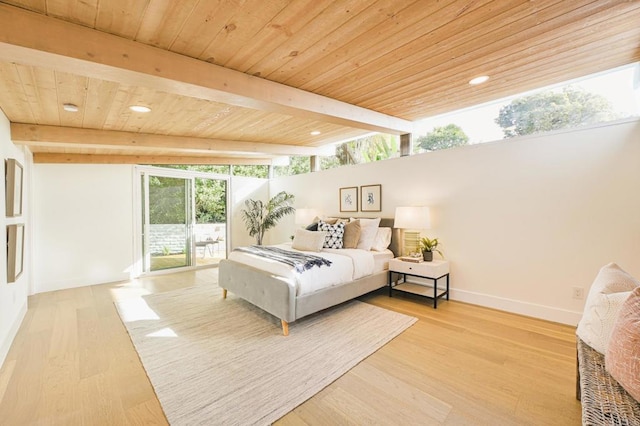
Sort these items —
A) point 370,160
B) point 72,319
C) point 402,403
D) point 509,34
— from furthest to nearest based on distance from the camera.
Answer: point 370,160 → point 72,319 → point 509,34 → point 402,403

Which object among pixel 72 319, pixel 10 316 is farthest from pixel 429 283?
pixel 10 316

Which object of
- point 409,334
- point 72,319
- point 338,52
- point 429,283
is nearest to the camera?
point 338,52

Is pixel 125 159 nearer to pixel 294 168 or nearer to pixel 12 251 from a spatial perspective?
pixel 12 251

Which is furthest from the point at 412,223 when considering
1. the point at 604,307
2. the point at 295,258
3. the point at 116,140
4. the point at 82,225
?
the point at 82,225

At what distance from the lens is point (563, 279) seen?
9.52 ft

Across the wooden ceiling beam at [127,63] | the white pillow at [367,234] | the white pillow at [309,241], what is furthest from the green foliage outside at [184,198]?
the wooden ceiling beam at [127,63]

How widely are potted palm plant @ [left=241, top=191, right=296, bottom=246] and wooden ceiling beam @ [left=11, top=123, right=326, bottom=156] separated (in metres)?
1.60

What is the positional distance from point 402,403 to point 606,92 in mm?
3613

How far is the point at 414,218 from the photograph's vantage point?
369cm

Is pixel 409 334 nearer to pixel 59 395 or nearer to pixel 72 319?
pixel 59 395

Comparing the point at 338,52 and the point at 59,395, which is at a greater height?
the point at 338,52

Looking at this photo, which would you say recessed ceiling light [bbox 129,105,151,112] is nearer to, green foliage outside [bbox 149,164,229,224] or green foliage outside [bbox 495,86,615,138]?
green foliage outside [bbox 149,164,229,224]

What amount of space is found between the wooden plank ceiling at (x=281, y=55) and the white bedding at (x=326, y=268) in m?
1.68

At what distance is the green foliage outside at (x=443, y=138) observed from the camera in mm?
3781
